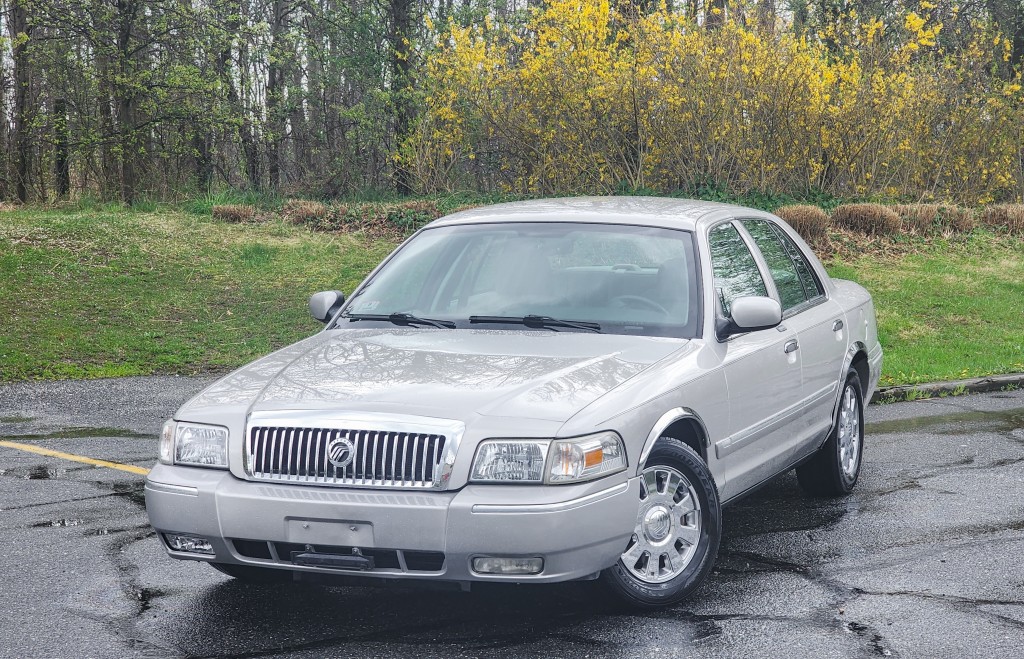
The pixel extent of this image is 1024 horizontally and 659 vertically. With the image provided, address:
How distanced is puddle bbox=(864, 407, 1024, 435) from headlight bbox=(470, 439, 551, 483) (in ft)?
17.2

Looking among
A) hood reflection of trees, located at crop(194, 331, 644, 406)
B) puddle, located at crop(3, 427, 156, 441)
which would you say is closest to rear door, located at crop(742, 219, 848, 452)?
hood reflection of trees, located at crop(194, 331, 644, 406)

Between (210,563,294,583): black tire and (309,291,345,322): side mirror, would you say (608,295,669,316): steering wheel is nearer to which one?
(309,291,345,322): side mirror

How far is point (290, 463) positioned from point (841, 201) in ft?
49.8

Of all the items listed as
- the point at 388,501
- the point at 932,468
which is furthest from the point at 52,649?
the point at 932,468

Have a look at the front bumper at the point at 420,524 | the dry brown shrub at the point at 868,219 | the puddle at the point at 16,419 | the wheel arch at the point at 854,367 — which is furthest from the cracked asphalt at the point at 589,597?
the dry brown shrub at the point at 868,219

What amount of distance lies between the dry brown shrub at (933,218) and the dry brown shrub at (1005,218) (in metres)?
0.57

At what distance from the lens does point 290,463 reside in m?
4.38

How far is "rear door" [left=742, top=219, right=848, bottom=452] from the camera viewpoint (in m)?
6.27

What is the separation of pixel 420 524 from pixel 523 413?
53 cm

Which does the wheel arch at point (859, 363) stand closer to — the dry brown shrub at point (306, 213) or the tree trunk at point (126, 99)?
the dry brown shrub at point (306, 213)

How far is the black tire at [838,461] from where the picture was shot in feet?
22.2

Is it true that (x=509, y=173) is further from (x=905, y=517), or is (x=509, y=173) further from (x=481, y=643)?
(x=481, y=643)

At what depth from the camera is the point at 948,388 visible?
10547 millimetres

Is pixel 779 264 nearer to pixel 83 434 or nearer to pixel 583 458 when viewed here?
pixel 583 458
